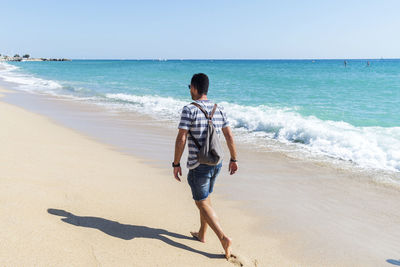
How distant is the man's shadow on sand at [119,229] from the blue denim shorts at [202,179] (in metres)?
0.61

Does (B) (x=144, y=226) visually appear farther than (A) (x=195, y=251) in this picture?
Yes

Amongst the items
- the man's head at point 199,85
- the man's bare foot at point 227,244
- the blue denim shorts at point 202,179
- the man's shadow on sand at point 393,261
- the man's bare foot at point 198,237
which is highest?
the man's head at point 199,85

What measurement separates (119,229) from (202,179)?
1160 millimetres

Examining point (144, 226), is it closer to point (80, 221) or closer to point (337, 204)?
point (80, 221)

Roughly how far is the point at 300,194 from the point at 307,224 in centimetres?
112

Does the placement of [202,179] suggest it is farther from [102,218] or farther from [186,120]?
[102,218]

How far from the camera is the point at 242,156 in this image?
7.59 m

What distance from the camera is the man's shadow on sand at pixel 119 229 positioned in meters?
3.57

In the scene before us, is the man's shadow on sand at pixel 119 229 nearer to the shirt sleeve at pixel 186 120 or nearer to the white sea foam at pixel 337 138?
the shirt sleeve at pixel 186 120

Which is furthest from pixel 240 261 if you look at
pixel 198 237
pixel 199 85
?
pixel 199 85

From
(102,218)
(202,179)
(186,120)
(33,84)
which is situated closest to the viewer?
(186,120)

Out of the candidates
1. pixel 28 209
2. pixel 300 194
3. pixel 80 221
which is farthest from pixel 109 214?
pixel 300 194

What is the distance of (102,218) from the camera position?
3936 millimetres

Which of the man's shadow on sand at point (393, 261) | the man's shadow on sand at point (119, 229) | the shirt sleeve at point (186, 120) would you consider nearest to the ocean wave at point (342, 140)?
the man's shadow on sand at point (393, 261)
